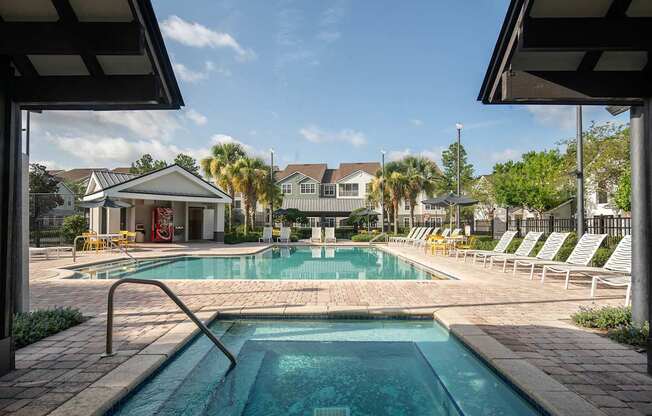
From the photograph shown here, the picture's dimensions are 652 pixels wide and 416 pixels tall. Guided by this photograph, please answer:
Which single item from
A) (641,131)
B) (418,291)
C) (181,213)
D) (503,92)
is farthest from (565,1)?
(181,213)

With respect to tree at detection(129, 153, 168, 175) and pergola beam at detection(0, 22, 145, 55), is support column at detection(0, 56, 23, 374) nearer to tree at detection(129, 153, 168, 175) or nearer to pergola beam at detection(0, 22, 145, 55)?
pergola beam at detection(0, 22, 145, 55)

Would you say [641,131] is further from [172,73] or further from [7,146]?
[7,146]

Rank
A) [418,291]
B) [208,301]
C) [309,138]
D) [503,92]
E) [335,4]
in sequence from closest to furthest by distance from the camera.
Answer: [503,92], [208,301], [418,291], [335,4], [309,138]

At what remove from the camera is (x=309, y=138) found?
32.6 m

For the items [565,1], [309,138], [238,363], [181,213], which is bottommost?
[238,363]

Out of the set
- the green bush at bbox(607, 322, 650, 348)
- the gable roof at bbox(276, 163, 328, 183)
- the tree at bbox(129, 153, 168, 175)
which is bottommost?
the green bush at bbox(607, 322, 650, 348)

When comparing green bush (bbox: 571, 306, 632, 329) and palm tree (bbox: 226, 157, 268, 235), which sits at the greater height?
palm tree (bbox: 226, 157, 268, 235)

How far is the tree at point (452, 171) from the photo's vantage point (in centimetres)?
4825

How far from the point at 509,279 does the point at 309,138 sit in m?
24.8

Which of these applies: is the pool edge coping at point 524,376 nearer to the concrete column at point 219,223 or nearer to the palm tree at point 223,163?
the concrete column at point 219,223

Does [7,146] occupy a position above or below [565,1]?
below

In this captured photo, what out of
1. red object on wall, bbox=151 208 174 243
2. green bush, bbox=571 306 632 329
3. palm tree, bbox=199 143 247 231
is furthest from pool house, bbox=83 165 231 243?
green bush, bbox=571 306 632 329

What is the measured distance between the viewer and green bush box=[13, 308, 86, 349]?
15.0 feet

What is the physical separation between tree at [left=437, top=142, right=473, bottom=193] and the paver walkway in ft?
128
